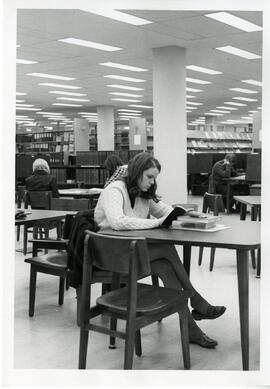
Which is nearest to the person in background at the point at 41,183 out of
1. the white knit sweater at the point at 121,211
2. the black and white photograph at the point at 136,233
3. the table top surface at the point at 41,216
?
the black and white photograph at the point at 136,233

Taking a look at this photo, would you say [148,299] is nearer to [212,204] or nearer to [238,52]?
[212,204]

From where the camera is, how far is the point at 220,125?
23.4 meters

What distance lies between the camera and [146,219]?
2881 millimetres

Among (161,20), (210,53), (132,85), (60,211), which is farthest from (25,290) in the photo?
(132,85)

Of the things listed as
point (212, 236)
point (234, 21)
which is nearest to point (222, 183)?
point (234, 21)

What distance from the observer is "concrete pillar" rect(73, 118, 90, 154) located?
15047 mm

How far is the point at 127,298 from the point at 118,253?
0.65 ft

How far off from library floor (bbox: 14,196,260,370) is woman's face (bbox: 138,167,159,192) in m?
0.88

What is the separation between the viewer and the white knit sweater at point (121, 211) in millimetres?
2779

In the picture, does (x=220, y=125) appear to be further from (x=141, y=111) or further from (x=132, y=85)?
(x=132, y=85)

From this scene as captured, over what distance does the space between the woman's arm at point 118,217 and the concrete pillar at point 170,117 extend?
5.00 m

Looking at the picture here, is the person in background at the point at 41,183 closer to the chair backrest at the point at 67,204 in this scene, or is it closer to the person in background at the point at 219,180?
the chair backrest at the point at 67,204

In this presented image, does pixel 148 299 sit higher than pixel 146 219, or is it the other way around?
pixel 146 219

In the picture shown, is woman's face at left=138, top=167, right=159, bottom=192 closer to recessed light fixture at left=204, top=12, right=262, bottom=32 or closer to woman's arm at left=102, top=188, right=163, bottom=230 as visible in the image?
woman's arm at left=102, top=188, right=163, bottom=230
